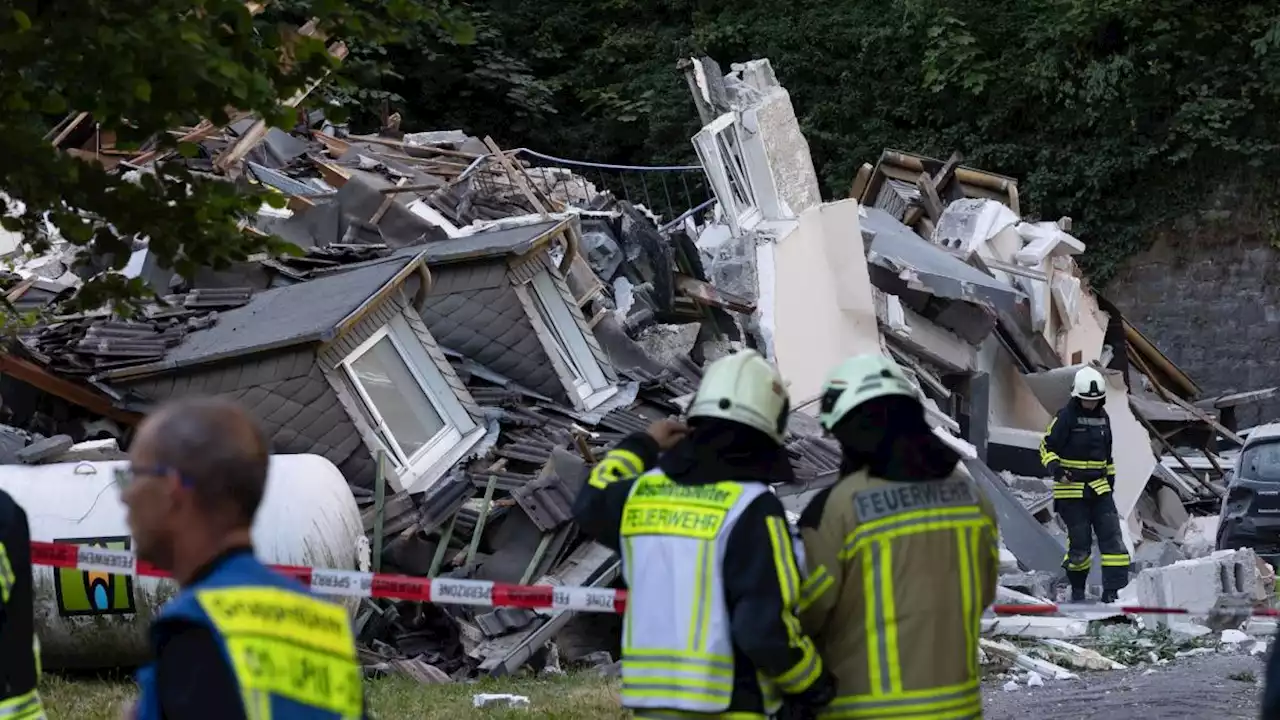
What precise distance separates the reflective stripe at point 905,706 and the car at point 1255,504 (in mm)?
10779

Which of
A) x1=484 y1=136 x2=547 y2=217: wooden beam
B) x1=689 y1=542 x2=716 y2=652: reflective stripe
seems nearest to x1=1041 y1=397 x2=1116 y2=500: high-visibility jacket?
x1=484 y1=136 x2=547 y2=217: wooden beam

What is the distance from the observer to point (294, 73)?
5.80m

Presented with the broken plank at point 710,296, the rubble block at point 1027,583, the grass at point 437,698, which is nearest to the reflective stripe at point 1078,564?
the rubble block at point 1027,583

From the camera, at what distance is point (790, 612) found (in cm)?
361

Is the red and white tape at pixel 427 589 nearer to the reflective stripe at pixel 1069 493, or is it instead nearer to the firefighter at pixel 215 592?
the reflective stripe at pixel 1069 493

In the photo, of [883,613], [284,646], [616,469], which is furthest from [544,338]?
[284,646]

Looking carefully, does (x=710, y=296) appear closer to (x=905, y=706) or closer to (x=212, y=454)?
(x=905, y=706)

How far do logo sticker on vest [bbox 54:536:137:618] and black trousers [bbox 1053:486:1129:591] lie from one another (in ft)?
20.8

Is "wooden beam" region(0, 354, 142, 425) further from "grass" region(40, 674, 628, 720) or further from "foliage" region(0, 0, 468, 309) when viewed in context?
"foliage" region(0, 0, 468, 309)

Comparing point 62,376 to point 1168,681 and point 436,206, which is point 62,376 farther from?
point 1168,681


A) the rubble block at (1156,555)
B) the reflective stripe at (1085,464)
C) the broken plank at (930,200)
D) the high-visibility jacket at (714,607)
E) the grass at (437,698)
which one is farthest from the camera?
the broken plank at (930,200)

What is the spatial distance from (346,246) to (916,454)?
9712 mm

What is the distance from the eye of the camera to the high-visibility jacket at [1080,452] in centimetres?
1133

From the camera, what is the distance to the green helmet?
3.80 metres
